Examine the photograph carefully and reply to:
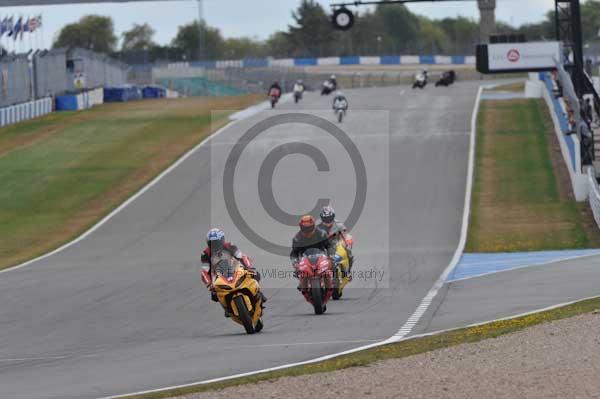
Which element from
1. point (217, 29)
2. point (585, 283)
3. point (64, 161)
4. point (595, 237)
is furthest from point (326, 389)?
point (217, 29)

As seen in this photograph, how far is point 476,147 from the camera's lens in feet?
139

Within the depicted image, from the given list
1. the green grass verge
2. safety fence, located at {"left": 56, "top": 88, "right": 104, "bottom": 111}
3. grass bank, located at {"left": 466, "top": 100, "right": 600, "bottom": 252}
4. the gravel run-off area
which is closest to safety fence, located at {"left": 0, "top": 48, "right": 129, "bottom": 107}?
safety fence, located at {"left": 56, "top": 88, "right": 104, "bottom": 111}

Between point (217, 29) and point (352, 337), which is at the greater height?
point (217, 29)

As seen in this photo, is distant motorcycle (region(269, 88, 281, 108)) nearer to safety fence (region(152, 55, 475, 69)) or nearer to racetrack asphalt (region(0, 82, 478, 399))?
racetrack asphalt (region(0, 82, 478, 399))

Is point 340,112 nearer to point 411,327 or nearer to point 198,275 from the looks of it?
point 198,275

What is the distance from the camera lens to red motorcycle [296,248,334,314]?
16.4 m

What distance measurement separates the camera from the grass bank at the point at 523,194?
27875 millimetres

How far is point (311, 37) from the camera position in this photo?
157m

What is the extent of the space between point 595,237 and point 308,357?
671 inches

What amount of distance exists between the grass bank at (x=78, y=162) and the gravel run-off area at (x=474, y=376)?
18.3 meters

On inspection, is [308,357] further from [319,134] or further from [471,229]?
[319,134]

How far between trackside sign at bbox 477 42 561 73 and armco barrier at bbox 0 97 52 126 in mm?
26823

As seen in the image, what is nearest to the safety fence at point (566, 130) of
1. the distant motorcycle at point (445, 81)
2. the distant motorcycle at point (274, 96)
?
the distant motorcycle at point (274, 96)

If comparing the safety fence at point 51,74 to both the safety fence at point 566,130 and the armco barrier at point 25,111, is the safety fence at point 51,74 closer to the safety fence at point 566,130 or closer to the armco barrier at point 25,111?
the armco barrier at point 25,111
